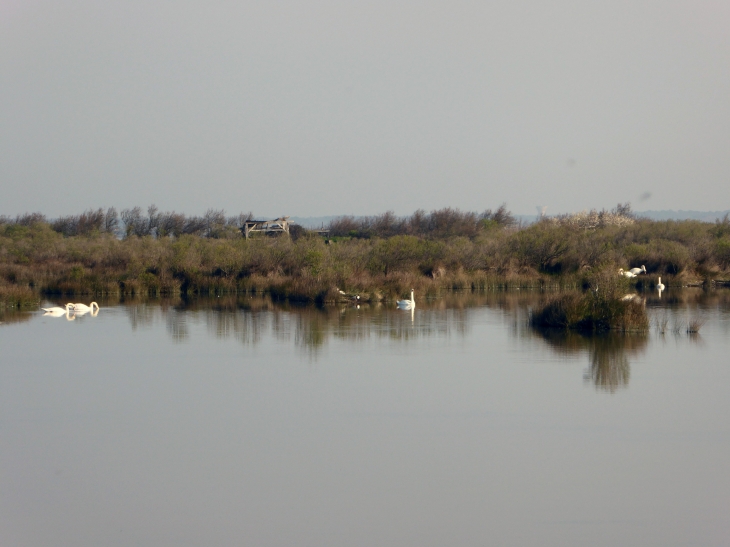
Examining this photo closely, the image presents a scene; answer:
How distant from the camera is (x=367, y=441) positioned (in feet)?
30.6

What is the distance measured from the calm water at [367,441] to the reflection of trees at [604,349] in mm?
70

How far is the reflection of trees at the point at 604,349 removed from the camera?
12516 mm

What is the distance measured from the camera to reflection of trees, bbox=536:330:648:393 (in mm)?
12516

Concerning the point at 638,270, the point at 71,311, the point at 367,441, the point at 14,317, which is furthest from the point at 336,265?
the point at 367,441

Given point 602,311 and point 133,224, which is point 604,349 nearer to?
point 602,311

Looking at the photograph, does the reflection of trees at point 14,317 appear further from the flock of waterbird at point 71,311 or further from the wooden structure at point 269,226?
the wooden structure at point 269,226

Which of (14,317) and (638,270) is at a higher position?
(638,270)

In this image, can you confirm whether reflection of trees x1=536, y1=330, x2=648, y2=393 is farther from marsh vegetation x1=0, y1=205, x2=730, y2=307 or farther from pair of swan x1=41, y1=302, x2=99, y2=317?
pair of swan x1=41, y1=302, x2=99, y2=317

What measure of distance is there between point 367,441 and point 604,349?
7.02 metres

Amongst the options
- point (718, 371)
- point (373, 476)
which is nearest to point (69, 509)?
point (373, 476)

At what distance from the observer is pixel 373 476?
8.13 metres

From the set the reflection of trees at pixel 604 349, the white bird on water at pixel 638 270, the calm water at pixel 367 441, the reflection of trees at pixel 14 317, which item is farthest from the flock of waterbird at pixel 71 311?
the white bird on water at pixel 638 270

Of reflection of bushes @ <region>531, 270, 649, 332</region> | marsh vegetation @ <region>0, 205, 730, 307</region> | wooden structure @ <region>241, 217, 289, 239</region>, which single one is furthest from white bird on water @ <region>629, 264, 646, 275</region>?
wooden structure @ <region>241, 217, 289, 239</region>

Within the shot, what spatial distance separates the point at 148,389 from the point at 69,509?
5047mm
